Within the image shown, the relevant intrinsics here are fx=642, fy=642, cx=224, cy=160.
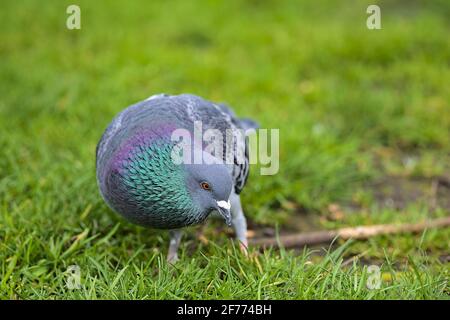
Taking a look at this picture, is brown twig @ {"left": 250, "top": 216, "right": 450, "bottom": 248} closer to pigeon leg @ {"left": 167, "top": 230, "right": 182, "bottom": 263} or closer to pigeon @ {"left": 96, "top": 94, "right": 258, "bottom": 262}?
pigeon leg @ {"left": 167, "top": 230, "right": 182, "bottom": 263}

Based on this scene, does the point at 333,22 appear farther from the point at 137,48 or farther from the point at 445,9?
the point at 137,48

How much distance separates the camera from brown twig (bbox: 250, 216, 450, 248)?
13.5 feet

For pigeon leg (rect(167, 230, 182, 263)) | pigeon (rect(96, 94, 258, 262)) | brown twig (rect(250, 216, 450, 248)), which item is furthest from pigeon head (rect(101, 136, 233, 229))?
brown twig (rect(250, 216, 450, 248))

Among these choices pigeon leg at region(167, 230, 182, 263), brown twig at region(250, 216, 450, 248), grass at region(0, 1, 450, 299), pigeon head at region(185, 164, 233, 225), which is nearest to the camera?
pigeon head at region(185, 164, 233, 225)

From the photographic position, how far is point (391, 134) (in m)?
5.78

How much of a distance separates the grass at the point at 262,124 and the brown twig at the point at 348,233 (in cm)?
8

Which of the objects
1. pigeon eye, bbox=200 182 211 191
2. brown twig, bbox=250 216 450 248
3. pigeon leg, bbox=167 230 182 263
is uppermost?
pigeon eye, bbox=200 182 211 191

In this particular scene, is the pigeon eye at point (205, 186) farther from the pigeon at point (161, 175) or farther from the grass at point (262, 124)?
the grass at point (262, 124)

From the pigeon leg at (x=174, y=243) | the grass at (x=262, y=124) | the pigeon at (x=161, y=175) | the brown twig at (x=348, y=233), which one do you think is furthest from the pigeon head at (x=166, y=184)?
the brown twig at (x=348, y=233)

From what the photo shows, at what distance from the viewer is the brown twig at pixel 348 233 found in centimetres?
412

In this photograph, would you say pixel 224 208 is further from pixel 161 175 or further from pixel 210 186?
pixel 161 175

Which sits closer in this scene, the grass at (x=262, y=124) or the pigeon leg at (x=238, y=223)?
the grass at (x=262, y=124)

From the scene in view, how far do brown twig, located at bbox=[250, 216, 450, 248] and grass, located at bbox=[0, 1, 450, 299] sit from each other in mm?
78

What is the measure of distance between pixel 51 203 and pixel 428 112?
3520 mm
